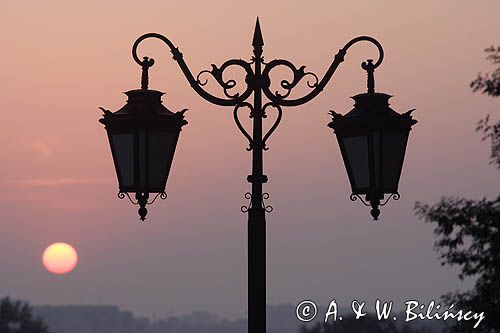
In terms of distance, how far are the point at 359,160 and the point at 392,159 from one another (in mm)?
285

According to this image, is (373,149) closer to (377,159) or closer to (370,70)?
(377,159)

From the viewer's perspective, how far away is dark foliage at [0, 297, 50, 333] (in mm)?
→ 157000

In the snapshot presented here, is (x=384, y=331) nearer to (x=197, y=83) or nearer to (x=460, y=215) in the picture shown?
(x=460, y=215)

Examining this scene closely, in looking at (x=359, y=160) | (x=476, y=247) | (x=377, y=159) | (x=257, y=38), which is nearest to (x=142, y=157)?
(x=257, y=38)

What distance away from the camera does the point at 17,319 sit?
15812 centimetres

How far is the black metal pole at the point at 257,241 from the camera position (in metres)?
11.5

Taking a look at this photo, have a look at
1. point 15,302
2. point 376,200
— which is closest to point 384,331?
point 15,302

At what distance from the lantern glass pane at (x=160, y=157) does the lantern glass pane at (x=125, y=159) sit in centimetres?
16

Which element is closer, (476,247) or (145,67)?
(145,67)

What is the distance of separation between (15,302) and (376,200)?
6056 inches

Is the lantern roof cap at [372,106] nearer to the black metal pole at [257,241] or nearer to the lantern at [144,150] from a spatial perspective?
the black metal pole at [257,241]

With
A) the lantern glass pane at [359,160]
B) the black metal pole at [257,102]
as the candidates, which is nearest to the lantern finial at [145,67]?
the black metal pole at [257,102]

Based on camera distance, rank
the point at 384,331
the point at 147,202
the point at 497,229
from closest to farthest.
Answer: the point at 147,202 → the point at 497,229 → the point at 384,331

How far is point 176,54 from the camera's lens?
12.2 m
